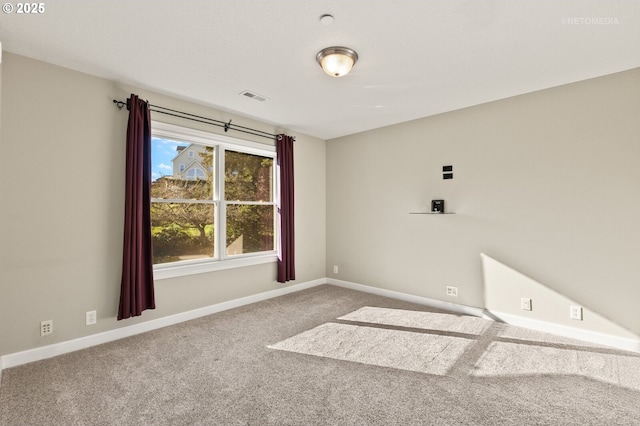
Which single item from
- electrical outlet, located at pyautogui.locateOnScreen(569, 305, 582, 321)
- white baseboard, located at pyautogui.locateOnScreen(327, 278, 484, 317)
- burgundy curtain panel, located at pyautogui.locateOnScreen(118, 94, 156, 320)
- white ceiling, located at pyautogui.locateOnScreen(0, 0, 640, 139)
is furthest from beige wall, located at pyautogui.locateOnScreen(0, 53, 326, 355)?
electrical outlet, located at pyautogui.locateOnScreen(569, 305, 582, 321)

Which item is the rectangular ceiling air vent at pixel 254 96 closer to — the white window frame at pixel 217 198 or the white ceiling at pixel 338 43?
the white ceiling at pixel 338 43

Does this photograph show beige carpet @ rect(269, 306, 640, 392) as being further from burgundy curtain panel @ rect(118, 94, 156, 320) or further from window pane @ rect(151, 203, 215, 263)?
window pane @ rect(151, 203, 215, 263)

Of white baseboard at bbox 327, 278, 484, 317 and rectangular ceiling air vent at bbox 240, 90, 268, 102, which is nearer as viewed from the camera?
rectangular ceiling air vent at bbox 240, 90, 268, 102

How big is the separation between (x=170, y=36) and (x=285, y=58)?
90 cm

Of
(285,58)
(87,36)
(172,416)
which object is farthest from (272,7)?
(172,416)

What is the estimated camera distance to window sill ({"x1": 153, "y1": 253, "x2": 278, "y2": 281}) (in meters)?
3.33

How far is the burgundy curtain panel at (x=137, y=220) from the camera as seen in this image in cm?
294

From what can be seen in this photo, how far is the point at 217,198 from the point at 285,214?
106cm

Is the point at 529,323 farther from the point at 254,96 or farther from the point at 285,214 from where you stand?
the point at 254,96

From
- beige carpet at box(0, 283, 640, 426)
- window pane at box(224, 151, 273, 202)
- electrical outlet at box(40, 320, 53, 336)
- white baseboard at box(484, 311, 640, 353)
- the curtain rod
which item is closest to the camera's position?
beige carpet at box(0, 283, 640, 426)

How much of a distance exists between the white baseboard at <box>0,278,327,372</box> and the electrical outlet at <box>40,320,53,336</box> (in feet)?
0.39

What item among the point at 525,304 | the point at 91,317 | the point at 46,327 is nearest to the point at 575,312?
the point at 525,304

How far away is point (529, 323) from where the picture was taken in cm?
327

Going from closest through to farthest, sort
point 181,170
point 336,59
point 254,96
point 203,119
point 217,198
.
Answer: point 336,59
point 254,96
point 181,170
point 203,119
point 217,198
